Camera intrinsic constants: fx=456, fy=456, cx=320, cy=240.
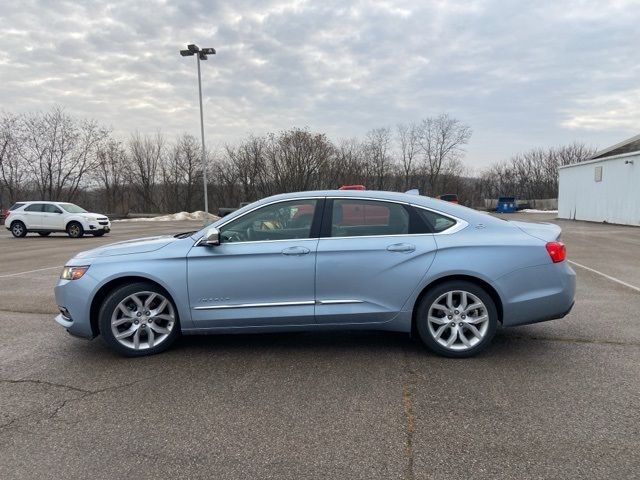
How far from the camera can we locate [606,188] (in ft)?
92.9

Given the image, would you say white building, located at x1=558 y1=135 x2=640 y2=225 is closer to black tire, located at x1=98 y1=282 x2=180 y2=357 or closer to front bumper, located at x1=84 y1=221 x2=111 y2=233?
front bumper, located at x1=84 y1=221 x2=111 y2=233

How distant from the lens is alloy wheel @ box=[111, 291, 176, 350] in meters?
4.35

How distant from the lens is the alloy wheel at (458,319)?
13.9ft

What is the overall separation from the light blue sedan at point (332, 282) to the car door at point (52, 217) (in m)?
19.1

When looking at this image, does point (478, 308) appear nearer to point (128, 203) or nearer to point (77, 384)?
point (77, 384)

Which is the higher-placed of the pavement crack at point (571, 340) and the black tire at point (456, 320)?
the black tire at point (456, 320)

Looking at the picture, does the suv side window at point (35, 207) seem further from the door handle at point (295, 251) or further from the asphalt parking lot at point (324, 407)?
the door handle at point (295, 251)

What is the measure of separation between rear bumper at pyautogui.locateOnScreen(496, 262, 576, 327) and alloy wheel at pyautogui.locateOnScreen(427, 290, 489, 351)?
0.24m

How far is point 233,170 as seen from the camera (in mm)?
55281

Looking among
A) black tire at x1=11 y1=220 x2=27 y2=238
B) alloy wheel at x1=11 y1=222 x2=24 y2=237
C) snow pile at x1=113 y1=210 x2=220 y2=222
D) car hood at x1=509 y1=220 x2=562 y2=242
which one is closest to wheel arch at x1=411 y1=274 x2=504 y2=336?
car hood at x1=509 y1=220 x2=562 y2=242

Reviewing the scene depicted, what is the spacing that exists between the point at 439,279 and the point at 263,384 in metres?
1.85

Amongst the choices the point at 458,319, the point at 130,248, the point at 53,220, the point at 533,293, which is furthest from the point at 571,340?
the point at 53,220

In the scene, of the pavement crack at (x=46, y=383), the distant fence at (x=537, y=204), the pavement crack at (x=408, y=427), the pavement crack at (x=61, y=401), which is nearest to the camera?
the pavement crack at (x=408, y=427)

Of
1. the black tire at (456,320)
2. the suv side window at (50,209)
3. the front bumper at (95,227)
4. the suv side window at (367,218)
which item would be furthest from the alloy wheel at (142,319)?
the suv side window at (50,209)
